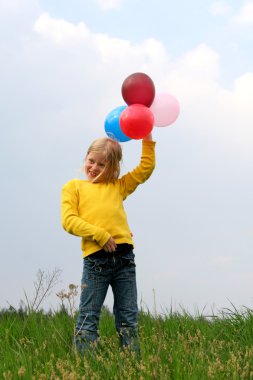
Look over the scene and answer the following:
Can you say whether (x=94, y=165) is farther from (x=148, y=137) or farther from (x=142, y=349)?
(x=142, y=349)

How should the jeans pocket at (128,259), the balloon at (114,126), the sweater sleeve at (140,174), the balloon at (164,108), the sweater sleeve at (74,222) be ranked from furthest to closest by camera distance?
the balloon at (164,108) < the balloon at (114,126) < the sweater sleeve at (140,174) < the jeans pocket at (128,259) < the sweater sleeve at (74,222)

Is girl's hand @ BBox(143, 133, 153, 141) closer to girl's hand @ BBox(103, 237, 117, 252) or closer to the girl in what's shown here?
the girl

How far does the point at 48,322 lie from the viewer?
17.8ft

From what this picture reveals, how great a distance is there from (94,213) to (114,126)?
79 cm

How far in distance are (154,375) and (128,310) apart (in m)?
1.18

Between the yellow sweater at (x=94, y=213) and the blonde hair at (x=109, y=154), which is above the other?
the blonde hair at (x=109, y=154)

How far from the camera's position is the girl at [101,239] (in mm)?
3988

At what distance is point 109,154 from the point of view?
4168 mm

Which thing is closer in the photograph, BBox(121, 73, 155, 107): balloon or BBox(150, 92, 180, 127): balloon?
BBox(121, 73, 155, 107): balloon

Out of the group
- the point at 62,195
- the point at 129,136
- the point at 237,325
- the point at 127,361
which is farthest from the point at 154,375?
the point at 237,325

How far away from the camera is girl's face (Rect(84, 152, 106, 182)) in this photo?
4164mm

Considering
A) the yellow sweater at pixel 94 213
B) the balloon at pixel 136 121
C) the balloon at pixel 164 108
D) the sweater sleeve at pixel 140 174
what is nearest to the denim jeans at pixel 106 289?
the yellow sweater at pixel 94 213

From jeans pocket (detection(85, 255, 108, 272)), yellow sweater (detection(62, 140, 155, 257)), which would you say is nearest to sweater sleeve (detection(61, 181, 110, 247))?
yellow sweater (detection(62, 140, 155, 257))

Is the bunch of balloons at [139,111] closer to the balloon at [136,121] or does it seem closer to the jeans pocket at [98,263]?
the balloon at [136,121]
